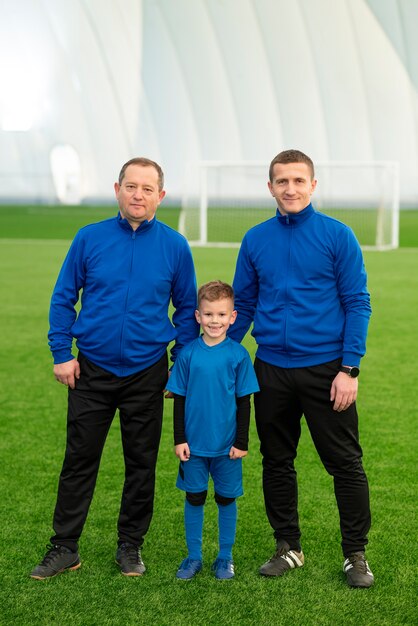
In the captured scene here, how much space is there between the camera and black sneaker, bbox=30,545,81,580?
3.87 meters

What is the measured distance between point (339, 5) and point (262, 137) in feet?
21.9

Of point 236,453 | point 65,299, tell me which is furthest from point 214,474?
point 65,299

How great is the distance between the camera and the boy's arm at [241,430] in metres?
3.80

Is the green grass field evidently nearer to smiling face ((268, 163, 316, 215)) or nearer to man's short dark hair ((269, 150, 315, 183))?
smiling face ((268, 163, 316, 215))

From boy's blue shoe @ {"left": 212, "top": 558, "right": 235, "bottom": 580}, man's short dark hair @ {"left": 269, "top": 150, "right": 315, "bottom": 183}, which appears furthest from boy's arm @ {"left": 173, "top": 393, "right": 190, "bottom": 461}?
man's short dark hair @ {"left": 269, "top": 150, "right": 315, "bottom": 183}

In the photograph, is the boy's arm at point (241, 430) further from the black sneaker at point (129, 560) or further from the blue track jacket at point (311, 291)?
the black sneaker at point (129, 560)

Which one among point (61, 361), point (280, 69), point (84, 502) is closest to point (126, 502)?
point (84, 502)

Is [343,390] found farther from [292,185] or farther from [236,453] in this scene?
[292,185]

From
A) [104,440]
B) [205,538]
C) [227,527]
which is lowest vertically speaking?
[205,538]

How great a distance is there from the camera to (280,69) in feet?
129

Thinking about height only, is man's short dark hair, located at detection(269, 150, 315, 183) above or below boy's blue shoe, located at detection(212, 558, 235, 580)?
above

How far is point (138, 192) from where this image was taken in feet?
12.4

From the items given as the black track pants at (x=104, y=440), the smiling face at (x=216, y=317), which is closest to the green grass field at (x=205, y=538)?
the black track pants at (x=104, y=440)

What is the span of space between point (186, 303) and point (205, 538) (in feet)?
4.10
